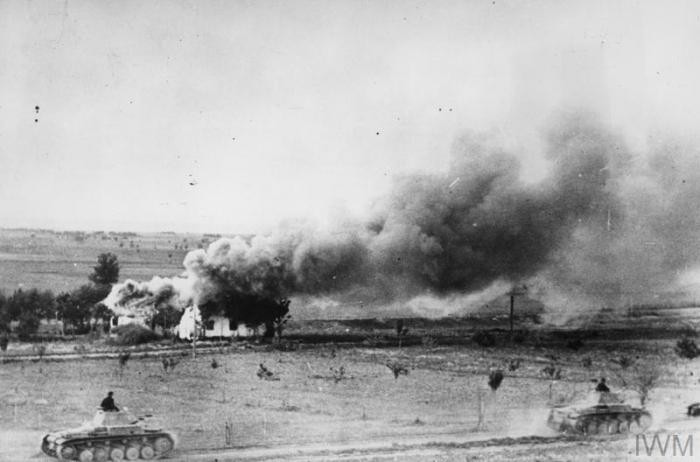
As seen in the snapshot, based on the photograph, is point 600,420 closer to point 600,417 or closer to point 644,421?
point 600,417

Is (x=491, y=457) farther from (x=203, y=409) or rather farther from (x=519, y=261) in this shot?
(x=519, y=261)

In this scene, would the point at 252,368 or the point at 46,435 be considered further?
the point at 252,368

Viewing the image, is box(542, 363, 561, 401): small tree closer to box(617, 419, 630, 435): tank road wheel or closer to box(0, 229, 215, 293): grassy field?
box(617, 419, 630, 435): tank road wheel

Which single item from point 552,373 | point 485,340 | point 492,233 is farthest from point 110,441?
point 485,340

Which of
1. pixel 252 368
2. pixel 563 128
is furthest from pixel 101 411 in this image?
pixel 563 128

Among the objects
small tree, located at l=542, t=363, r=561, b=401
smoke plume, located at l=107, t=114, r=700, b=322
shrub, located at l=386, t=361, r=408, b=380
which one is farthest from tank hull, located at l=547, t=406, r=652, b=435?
smoke plume, located at l=107, t=114, r=700, b=322

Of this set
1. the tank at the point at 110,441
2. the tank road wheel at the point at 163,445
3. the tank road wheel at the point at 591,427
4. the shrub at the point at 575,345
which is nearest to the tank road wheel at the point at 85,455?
the tank at the point at 110,441
